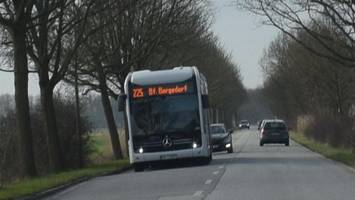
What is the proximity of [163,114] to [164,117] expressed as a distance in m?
0.11

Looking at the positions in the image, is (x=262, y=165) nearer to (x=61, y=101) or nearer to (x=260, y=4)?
(x=260, y=4)

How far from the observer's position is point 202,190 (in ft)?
68.0

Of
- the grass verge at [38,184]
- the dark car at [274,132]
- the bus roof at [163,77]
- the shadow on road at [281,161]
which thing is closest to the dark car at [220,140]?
the dark car at [274,132]

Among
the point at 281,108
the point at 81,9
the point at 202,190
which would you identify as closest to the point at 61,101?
the point at 81,9

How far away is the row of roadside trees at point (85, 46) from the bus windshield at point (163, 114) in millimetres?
3497

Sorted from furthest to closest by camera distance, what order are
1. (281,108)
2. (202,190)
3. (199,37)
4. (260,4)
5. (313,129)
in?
(281,108) < (313,129) < (199,37) < (260,4) < (202,190)

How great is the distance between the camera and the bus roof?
31.2 meters

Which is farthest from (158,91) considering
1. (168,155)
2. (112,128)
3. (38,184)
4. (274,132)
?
(274,132)

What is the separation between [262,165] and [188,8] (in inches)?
673

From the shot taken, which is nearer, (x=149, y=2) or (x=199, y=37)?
(x=149, y=2)

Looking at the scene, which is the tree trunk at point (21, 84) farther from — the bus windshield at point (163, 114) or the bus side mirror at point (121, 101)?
the bus windshield at point (163, 114)

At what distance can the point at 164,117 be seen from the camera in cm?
3136

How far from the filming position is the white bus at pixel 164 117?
31.2 meters

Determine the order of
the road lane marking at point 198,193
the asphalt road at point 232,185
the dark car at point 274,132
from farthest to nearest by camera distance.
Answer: the dark car at point 274,132
the road lane marking at point 198,193
the asphalt road at point 232,185
